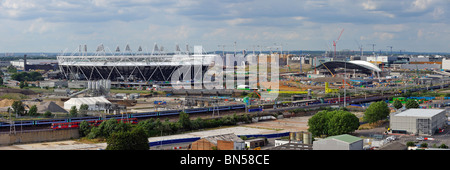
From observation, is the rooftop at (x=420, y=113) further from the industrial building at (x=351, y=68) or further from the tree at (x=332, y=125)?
the industrial building at (x=351, y=68)

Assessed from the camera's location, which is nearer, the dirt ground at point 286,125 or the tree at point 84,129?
the tree at point 84,129

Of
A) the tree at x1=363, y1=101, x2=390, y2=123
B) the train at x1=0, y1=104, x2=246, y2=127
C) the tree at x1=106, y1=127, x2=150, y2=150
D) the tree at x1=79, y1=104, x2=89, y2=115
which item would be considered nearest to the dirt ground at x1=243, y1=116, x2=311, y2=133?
Result: the tree at x1=363, y1=101, x2=390, y2=123

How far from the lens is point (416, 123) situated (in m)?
17.3

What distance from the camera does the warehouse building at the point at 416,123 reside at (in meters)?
17.1

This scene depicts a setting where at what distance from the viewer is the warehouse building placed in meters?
17.1

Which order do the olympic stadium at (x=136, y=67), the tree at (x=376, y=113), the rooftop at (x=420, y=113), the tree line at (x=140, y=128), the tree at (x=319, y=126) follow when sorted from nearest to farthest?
the tree line at (x=140, y=128) < the tree at (x=319, y=126) < the rooftop at (x=420, y=113) < the tree at (x=376, y=113) < the olympic stadium at (x=136, y=67)

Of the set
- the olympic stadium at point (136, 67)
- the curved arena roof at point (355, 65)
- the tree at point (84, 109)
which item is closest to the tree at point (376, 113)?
the tree at point (84, 109)

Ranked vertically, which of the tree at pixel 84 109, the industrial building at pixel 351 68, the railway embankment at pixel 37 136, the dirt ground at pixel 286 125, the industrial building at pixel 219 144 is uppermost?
the industrial building at pixel 351 68

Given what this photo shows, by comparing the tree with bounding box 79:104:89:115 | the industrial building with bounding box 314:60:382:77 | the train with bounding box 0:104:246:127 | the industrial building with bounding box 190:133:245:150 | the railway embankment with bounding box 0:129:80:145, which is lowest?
the railway embankment with bounding box 0:129:80:145

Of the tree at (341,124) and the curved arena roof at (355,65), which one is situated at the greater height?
the curved arena roof at (355,65)

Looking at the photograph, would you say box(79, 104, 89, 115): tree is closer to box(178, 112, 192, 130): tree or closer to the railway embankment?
the railway embankment
